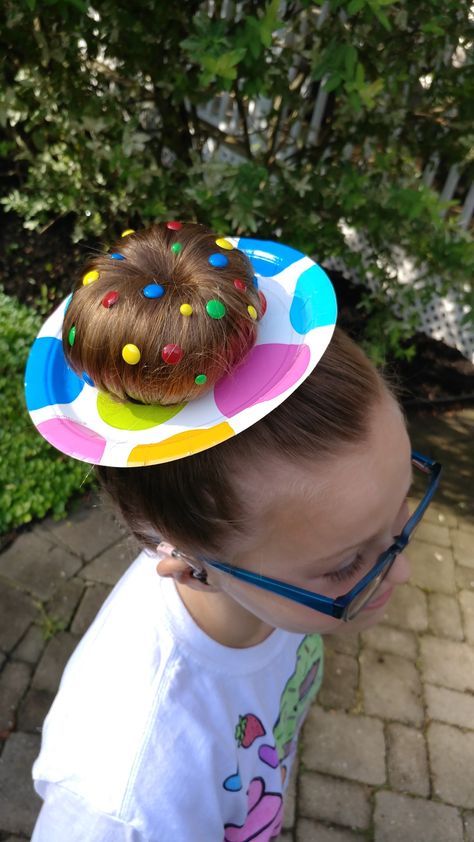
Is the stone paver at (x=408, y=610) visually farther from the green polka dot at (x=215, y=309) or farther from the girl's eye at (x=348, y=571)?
the green polka dot at (x=215, y=309)

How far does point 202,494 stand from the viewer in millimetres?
1132

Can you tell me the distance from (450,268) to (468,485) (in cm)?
184

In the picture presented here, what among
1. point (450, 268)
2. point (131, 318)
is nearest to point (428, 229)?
point (450, 268)

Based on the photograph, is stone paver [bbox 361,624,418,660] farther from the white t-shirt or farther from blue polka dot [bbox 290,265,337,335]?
blue polka dot [bbox 290,265,337,335]

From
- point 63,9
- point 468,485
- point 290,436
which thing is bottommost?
point 468,485

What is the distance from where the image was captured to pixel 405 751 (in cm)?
294

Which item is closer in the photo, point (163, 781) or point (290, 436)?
point (290, 436)

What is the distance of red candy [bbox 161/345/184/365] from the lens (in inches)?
35.5

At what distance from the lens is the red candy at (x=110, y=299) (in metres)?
0.92

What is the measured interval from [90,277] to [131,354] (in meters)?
0.17

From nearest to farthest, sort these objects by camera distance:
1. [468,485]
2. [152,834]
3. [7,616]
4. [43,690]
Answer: [152,834] < [43,690] < [7,616] < [468,485]

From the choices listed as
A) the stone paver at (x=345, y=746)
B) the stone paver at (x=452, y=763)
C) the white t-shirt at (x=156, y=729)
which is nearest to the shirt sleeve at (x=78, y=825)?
the white t-shirt at (x=156, y=729)

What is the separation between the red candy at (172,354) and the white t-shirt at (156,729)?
2.24ft

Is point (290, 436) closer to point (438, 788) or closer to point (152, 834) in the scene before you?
point (152, 834)
